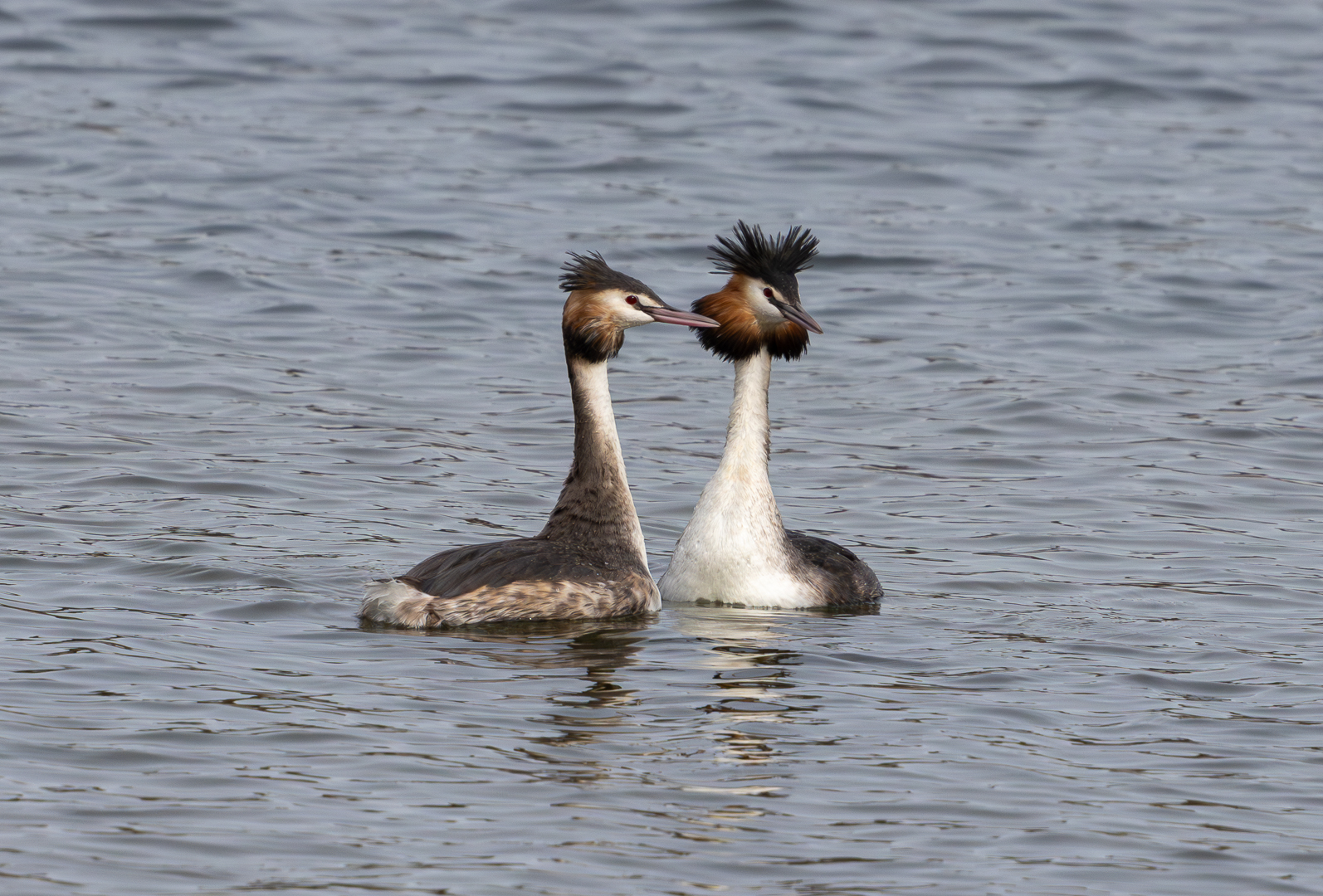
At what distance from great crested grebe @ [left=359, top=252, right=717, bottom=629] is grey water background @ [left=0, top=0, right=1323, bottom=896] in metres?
0.16

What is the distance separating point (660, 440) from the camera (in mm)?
14227

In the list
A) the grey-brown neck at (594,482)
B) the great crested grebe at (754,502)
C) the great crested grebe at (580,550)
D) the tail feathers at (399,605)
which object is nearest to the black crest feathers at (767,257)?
the great crested grebe at (754,502)

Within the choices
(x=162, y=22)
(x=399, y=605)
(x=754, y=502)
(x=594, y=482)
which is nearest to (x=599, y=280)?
(x=594, y=482)

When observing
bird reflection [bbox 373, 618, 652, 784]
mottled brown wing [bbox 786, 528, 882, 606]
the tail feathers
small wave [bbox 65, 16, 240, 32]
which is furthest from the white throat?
small wave [bbox 65, 16, 240, 32]

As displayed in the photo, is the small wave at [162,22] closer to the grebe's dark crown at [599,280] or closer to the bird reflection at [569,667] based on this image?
the grebe's dark crown at [599,280]

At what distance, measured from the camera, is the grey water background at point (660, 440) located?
23.8 ft

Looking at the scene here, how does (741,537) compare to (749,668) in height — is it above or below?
above

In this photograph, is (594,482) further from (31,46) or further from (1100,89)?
(31,46)

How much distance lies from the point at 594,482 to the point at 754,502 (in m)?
0.81

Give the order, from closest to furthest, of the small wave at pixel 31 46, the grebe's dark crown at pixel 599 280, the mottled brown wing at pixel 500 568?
the mottled brown wing at pixel 500 568 → the grebe's dark crown at pixel 599 280 → the small wave at pixel 31 46

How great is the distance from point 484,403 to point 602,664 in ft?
19.8

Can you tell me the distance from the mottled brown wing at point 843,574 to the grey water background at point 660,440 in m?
0.24

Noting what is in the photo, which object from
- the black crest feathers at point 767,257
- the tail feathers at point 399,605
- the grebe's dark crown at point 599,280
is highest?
the black crest feathers at point 767,257

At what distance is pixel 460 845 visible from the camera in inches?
271
